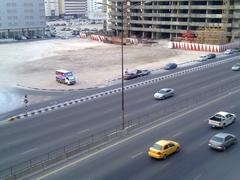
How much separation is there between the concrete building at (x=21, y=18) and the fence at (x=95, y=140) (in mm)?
113430

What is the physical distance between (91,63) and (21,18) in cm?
7810

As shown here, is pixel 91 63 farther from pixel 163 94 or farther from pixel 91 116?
pixel 91 116

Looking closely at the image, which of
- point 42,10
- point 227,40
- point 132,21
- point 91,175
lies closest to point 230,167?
point 91,175

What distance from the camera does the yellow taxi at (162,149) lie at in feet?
85.2

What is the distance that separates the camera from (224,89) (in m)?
48.2

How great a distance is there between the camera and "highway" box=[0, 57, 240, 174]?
30.1 metres

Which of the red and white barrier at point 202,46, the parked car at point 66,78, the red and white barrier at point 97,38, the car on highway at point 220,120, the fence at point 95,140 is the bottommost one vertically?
the fence at point 95,140

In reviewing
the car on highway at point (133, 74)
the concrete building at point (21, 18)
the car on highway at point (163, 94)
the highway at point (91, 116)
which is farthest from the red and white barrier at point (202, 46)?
the concrete building at point (21, 18)

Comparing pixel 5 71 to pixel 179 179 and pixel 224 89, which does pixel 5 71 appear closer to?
pixel 224 89

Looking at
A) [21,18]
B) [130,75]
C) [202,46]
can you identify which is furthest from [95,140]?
[21,18]

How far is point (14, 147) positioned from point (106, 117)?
10.9 metres

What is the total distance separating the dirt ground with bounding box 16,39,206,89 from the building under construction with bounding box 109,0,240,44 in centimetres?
1190

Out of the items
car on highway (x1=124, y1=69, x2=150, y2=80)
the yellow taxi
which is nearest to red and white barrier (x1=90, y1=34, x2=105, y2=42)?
car on highway (x1=124, y1=69, x2=150, y2=80)

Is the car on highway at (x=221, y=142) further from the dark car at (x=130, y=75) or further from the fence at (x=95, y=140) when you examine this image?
the dark car at (x=130, y=75)
